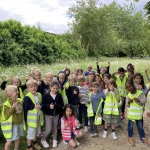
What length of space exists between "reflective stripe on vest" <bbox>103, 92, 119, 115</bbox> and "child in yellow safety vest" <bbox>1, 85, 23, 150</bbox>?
212 centimetres

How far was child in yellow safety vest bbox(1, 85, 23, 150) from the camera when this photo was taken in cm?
365

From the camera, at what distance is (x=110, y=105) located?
4734 millimetres

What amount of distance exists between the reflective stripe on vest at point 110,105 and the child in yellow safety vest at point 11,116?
2.12 meters

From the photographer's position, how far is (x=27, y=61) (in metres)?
14.2

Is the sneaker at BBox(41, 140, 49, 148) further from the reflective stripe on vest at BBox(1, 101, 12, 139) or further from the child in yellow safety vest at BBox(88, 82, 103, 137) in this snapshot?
the child in yellow safety vest at BBox(88, 82, 103, 137)

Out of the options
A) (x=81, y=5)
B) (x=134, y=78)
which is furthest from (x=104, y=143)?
(x=81, y=5)

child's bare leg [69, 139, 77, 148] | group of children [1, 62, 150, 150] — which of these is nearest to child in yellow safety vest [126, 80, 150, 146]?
group of children [1, 62, 150, 150]

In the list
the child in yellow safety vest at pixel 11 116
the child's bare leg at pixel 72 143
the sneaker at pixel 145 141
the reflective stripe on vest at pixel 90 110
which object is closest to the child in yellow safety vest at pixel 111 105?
the reflective stripe on vest at pixel 90 110

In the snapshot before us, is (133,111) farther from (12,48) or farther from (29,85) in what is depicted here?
(12,48)

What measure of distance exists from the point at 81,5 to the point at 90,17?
2493mm

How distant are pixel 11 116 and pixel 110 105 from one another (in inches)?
94.5

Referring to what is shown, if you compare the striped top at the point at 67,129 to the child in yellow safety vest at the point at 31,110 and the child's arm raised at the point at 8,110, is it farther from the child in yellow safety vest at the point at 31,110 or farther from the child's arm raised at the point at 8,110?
the child's arm raised at the point at 8,110

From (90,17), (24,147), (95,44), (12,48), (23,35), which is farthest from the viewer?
(95,44)

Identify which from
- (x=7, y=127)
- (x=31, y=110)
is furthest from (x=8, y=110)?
(x=31, y=110)
